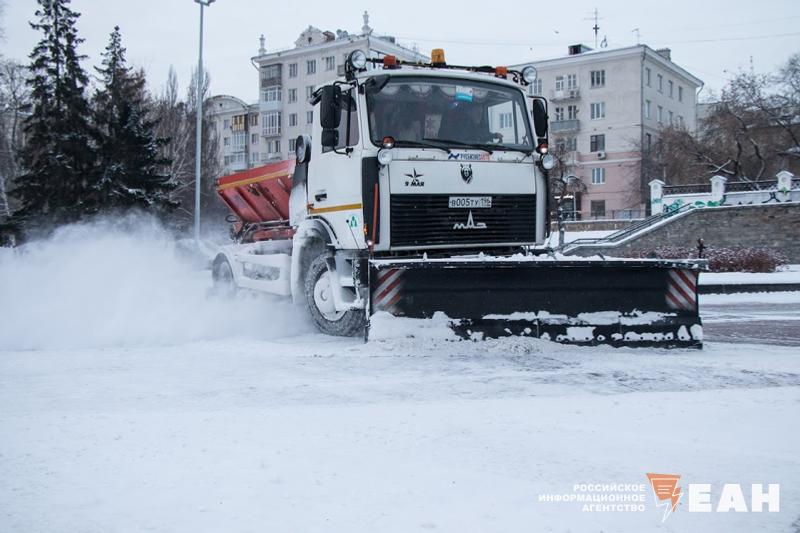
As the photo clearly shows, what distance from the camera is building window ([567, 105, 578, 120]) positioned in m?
63.3

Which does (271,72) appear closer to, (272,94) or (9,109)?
(272,94)

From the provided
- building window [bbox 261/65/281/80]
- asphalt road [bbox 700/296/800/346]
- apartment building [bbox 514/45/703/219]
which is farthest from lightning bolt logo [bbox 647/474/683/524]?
building window [bbox 261/65/281/80]

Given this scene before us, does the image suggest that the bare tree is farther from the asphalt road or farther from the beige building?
the asphalt road

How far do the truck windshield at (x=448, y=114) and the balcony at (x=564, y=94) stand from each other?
185ft

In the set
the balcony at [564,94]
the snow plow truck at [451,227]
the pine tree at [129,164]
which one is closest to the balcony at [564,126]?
the balcony at [564,94]

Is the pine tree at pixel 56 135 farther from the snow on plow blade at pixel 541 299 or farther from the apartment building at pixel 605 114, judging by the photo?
the apartment building at pixel 605 114

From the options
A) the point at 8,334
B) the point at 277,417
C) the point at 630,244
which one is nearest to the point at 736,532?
the point at 277,417

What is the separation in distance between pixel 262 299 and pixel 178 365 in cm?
390

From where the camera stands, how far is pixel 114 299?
10.3 m

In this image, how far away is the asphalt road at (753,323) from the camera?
894 centimetres

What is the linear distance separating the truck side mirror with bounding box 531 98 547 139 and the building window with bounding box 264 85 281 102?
213 feet

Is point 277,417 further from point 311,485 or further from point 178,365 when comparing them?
point 178,365


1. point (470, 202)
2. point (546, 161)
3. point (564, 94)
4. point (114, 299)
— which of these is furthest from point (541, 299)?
point (564, 94)

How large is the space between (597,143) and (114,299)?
5696 cm
